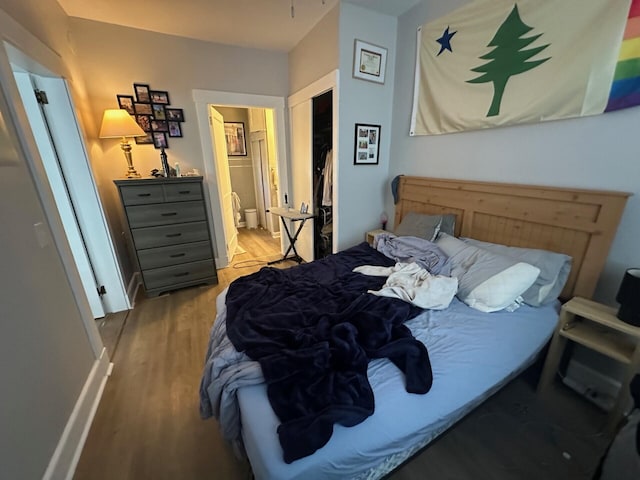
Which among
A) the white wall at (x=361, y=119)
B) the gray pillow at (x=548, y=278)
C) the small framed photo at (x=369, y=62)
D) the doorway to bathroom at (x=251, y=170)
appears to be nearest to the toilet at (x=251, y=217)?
the doorway to bathroom at (x=251, y=170)

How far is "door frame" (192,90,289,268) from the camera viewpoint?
3055 mm

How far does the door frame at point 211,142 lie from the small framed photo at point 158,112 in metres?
0.36

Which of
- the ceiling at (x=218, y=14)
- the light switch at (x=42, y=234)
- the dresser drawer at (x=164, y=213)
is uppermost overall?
the ceiling at (x=218, y=14)

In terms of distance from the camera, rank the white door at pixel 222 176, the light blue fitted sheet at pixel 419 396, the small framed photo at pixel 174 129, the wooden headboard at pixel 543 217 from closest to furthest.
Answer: the light blue fitted sheet at pixel 419 396 < the wooden headboard at pixel 543 217 < the small framed photo at pixel 174 129 < the white door at pixel 222 176

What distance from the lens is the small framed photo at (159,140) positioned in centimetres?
291

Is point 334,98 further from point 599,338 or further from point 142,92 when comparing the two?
point 599,338

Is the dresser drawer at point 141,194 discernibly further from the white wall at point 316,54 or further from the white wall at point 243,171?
the white wall at point 243,171

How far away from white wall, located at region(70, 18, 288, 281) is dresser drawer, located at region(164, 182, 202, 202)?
1.79ft

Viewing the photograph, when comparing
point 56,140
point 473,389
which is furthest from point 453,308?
point 56,140

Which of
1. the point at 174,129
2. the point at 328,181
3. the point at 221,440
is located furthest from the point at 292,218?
the point at 221,440

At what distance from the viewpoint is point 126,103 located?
2.74 metres

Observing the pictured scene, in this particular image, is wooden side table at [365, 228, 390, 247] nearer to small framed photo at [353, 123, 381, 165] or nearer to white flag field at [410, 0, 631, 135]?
small framed photo at [353, 123, 381, 165]

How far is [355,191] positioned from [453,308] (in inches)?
64.5

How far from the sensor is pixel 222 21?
2510 millimetres
